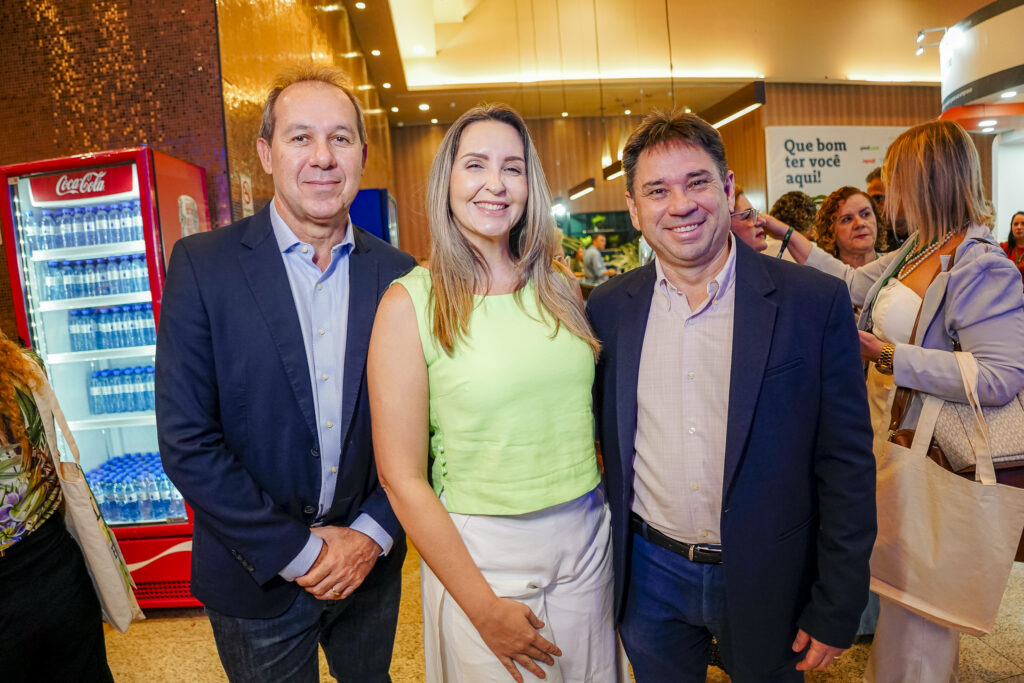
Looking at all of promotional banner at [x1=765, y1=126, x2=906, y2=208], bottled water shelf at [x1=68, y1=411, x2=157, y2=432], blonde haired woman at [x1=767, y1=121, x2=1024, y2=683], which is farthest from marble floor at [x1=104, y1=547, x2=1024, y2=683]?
promotional banner at [x1=765, y1=126, x2=906, y2=208]

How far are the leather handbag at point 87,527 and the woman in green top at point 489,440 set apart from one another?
993mm

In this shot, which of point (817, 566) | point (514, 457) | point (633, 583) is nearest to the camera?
point (514, 457)

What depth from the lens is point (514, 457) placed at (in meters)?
1.28

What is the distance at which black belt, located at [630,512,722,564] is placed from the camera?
1383 mm

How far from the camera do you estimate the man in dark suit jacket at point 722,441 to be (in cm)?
131

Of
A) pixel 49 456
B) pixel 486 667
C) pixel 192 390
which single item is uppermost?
pixel 192 390

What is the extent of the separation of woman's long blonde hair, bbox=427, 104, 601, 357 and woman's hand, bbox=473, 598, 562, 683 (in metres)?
0.54

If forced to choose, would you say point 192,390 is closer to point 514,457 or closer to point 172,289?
point 172,289

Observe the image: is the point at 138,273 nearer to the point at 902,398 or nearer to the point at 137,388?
the point at 137,388

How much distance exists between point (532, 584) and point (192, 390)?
85 cm

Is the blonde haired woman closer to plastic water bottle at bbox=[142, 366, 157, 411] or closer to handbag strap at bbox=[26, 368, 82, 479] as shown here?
handbag strap at bbox=[26, 368, 82, 479]

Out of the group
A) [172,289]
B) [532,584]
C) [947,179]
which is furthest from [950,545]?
[172,289]

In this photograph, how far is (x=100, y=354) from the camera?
318cm

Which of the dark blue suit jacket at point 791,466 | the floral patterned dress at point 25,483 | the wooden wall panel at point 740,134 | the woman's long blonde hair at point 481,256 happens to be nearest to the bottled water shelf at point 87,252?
the floral patterned dress at point 25,483
